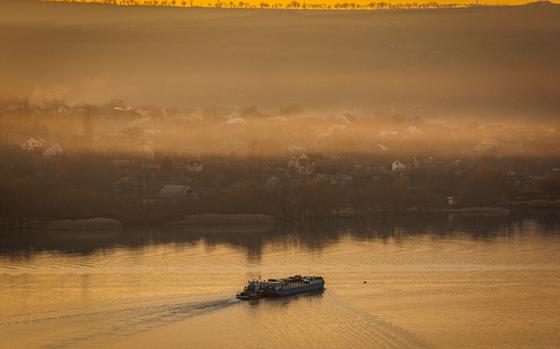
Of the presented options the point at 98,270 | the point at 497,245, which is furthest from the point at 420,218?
the point at 98,270

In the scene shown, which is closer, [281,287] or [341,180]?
[281,287]

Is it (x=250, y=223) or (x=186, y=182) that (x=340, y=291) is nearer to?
(x=250, y=223)

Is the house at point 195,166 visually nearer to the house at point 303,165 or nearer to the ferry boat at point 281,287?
the house at point 303,165

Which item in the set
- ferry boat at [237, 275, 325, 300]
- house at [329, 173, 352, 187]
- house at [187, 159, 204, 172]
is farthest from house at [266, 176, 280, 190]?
ferry boat at [237, 275, 325, 300]

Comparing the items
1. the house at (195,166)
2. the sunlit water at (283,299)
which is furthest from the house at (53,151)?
the sunlit water at (283,299)

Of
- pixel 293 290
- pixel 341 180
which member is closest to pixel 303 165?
pixel 341 180

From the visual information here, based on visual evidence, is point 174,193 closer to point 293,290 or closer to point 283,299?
point 293,290
